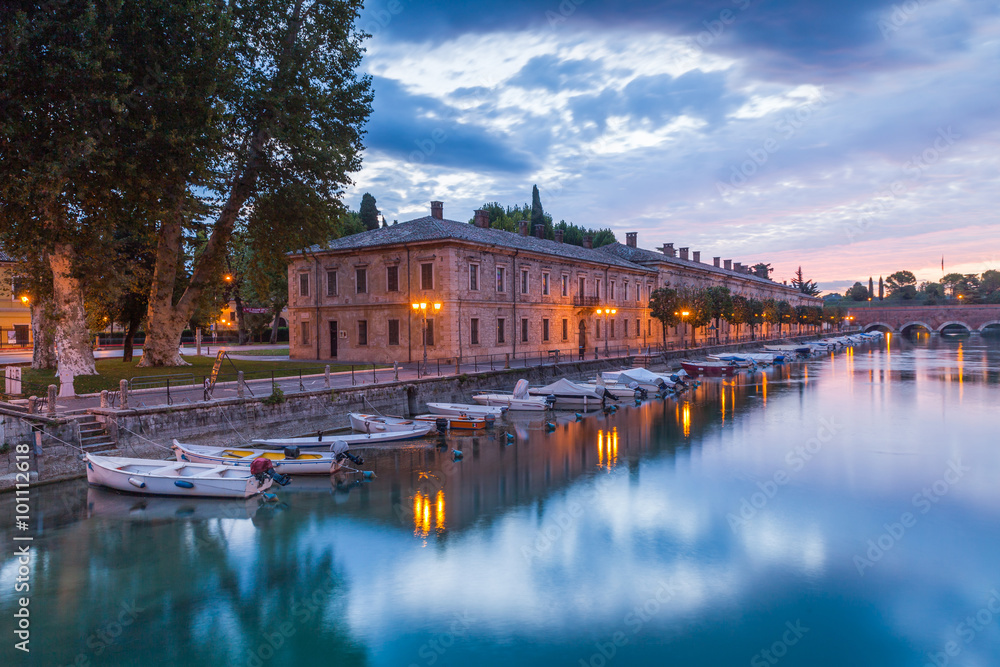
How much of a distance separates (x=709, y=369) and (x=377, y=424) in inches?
1458

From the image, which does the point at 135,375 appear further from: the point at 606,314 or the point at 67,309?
the point at 606,314

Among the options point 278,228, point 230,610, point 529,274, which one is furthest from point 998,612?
point 529,274

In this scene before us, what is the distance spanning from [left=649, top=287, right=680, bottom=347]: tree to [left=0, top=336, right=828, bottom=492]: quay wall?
105ft

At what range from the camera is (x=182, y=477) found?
54.5 ft

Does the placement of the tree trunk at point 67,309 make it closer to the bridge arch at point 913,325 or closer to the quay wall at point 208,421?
the quay wall at point 208,421

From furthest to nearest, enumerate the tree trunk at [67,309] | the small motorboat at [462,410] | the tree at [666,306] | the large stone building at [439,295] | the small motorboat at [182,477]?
the tree at [666,306] < the large stone building at [439,295] < the small motorboat at [462,410] < the tree trunk at [67,309] < the small motorboat at [182,477]

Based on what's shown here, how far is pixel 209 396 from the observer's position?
21.7 meters

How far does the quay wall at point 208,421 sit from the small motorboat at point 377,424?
115 centimetres

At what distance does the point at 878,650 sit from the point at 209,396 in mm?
20362

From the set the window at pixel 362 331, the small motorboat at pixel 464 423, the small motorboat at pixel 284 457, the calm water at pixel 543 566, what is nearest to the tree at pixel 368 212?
the window at pixel 362 331

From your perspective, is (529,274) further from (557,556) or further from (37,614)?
(37,614)

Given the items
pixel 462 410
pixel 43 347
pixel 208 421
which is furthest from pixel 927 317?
pixel 43 347

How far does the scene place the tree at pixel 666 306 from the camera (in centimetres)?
5969

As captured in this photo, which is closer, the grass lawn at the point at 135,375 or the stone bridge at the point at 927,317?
the grass lawn at the point at 135,375
